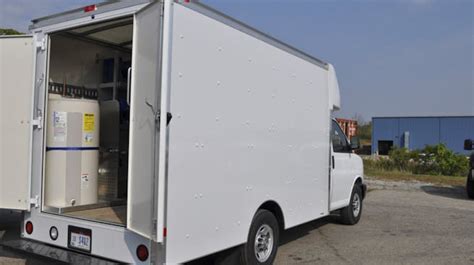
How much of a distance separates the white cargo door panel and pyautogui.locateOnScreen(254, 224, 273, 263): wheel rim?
100 inches

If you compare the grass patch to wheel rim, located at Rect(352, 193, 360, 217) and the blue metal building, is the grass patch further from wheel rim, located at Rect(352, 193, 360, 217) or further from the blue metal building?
the blue metal building

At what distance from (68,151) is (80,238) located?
3.52ft

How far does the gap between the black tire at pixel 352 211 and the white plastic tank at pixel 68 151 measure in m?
4.76

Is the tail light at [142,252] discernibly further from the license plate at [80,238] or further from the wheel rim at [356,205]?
the wheel rim at [356,205]

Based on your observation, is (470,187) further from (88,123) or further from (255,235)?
(88,123)

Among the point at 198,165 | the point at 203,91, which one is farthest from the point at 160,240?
the point at 203,91

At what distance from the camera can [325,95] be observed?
6578mm

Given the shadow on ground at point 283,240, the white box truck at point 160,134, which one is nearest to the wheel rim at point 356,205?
the shadow on ground at point 283,240

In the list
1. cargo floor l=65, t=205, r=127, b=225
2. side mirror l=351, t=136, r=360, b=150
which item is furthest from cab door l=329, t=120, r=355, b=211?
cargo floor l=65, t=205, r=127, b=225

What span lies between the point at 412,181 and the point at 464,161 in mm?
4106

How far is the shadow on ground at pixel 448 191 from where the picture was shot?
1339cm

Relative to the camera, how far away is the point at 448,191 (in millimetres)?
14445

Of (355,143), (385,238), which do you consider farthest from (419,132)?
(385,238)

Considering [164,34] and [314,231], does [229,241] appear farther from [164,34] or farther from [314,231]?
[314,231]
